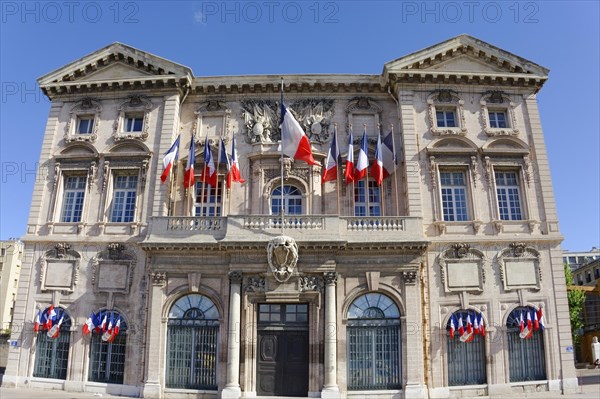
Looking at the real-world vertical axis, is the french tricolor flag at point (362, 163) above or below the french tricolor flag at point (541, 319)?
above

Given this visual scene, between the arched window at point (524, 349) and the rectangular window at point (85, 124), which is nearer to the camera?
the arched window at point (524, 349)

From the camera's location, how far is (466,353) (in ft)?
63.9

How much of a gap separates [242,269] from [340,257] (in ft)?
13.1

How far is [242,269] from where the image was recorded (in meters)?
19.5

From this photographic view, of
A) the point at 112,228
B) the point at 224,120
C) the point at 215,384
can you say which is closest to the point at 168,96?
the point at 224,120

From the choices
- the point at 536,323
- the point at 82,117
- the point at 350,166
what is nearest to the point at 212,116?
the point at 82,117

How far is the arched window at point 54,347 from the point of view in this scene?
2006 cm

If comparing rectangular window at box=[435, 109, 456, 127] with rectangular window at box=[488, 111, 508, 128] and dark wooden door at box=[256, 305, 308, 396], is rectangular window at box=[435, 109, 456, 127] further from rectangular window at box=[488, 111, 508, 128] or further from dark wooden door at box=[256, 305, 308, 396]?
dark wooden door at box=[256, 305, 308, 396]

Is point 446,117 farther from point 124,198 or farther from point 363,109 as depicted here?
point 124,198

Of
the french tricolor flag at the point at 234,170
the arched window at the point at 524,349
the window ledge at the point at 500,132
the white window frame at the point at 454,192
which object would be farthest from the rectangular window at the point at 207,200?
the arched window at the point at 524,349

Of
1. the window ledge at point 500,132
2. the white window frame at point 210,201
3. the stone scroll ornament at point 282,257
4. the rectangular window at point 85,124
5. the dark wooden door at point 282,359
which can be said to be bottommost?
the dark wooden door at point 282,359

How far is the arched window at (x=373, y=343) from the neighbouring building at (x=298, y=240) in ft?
0.24

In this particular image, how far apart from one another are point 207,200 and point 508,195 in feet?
43.8

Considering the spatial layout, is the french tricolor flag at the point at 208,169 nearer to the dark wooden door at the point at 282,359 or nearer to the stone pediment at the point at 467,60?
the dark wooden door at the point at 282,359
